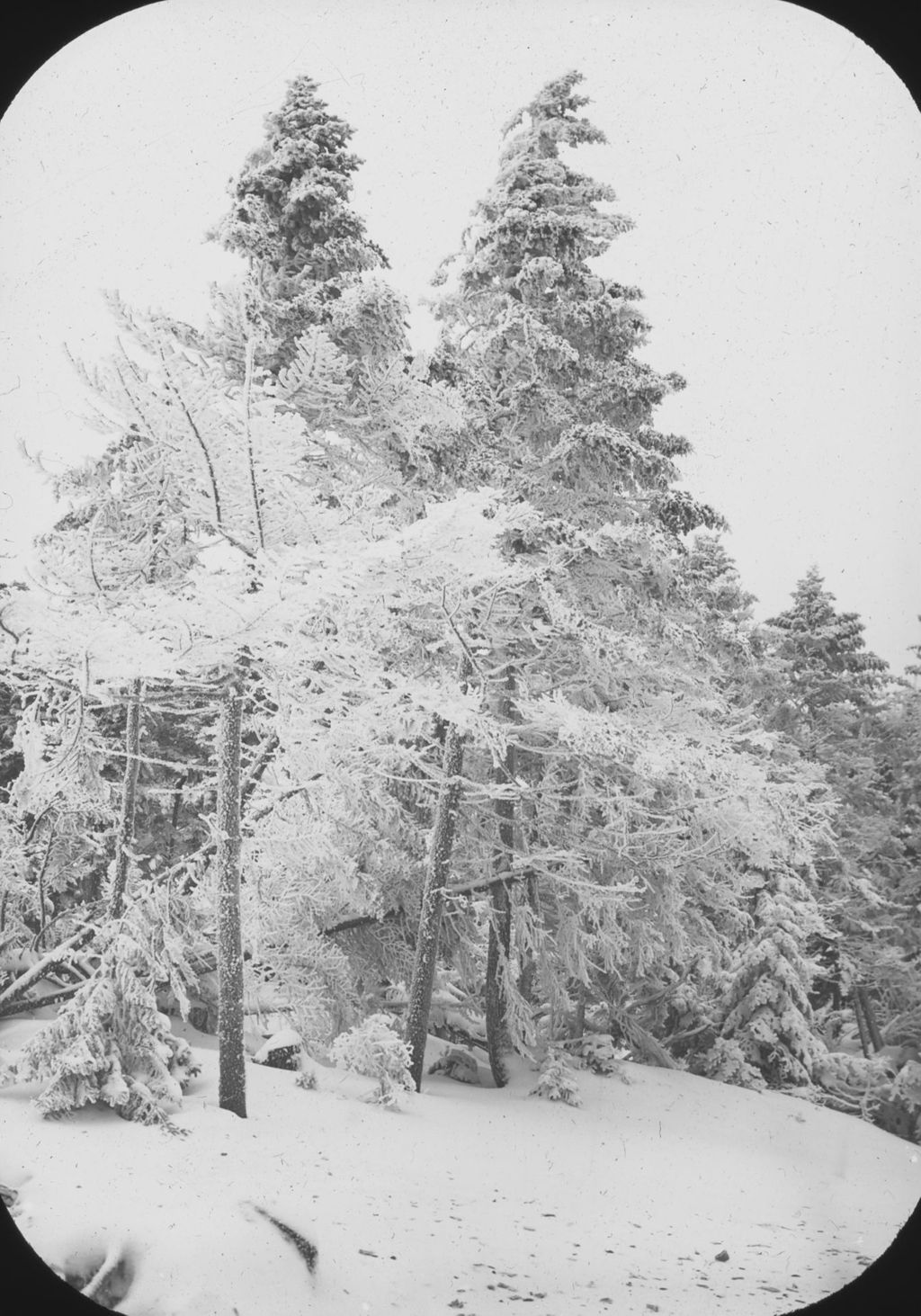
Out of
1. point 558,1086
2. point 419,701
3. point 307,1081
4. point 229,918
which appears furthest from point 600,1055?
point 229,918

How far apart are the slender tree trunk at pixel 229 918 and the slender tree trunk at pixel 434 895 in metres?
2.00

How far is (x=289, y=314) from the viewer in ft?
23.8

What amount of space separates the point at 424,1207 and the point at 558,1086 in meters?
2.96

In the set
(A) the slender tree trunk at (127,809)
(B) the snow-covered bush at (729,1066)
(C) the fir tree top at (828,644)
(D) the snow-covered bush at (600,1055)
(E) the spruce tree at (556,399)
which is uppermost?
(E) the spruce tree at (556,399)

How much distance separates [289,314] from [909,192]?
15.7 ft

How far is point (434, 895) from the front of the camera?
8.15 metres

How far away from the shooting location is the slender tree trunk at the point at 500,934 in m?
9.21

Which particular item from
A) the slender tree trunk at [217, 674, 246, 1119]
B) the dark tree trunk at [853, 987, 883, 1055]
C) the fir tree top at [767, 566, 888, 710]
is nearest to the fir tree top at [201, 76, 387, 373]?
the slender tree trunk at [217, 674, 246, 1119]

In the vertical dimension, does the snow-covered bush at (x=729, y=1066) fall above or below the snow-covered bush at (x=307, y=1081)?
below

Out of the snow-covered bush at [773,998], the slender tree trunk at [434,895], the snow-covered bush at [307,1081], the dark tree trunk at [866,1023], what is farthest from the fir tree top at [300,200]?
the snow-covered bush at [773,998]

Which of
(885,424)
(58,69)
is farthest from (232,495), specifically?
(885,424)

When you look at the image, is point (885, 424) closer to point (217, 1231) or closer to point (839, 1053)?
point (839, 1053)

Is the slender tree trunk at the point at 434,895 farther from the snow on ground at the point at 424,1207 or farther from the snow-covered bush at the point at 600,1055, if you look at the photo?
the snow-covered bush at the point at 600,1055

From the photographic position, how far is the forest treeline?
5613 millimetres
